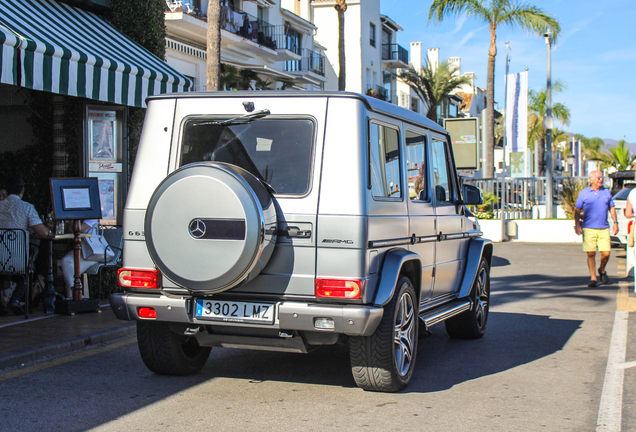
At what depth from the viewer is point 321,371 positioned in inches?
239

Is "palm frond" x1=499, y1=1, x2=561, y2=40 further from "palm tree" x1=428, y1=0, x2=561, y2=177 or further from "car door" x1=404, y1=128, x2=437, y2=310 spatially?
"car door" x1=404, y1=128, x2=437, y2=310

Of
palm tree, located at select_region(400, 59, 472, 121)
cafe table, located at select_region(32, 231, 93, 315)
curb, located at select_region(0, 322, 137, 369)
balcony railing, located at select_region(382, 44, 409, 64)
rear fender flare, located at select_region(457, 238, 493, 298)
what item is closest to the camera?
curb, located at select_region(0, 322, 137, 369)

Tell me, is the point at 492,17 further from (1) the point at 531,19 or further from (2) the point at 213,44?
(2) the point at 213,44

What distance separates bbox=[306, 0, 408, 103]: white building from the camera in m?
49.2

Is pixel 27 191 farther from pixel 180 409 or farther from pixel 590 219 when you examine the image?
pixel 590 219

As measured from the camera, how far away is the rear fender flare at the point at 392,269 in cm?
491

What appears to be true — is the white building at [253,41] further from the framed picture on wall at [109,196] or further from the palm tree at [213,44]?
the framed picture on wall at [109,196]

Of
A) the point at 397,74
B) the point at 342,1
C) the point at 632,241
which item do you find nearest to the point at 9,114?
the point at 632,241

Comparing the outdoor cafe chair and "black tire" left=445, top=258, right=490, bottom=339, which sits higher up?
the outdoor cafe chair

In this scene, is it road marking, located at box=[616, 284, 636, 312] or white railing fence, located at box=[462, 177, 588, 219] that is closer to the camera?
road marking, located at box=[616, 284, 636, 312]

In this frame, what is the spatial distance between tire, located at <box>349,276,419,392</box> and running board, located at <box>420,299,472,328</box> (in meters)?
0.39

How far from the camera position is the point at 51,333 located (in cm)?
739

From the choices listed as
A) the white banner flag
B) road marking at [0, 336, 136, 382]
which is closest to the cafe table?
road marking at [0, 336, 136, 382]

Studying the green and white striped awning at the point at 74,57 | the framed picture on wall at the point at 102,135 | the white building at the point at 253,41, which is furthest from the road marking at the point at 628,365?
the white building at the point at 253,41
